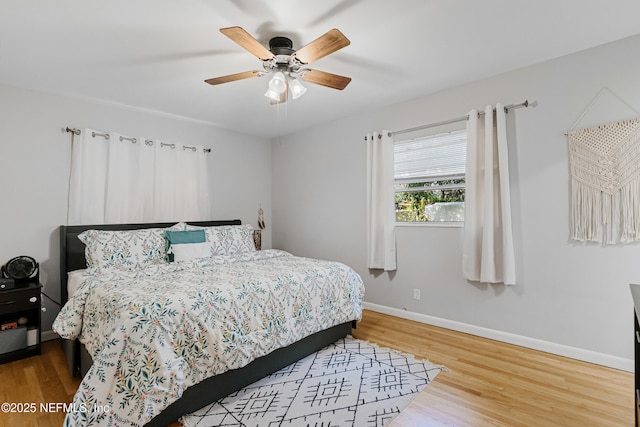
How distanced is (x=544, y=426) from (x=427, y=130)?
269 cm

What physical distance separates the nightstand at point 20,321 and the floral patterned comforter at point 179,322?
880mm

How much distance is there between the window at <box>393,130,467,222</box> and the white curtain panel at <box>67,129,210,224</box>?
258 centimetres

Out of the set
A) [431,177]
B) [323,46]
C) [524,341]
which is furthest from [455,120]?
[524,341]

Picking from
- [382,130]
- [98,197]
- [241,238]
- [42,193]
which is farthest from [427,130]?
[42,193]

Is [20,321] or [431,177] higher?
[431,177]

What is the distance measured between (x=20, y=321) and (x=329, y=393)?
278 centimetres

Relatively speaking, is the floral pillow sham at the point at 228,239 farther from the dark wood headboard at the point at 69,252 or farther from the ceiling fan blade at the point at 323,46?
the ceiling fan blade at the point at 323,46

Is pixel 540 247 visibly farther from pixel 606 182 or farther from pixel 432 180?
pixel 432 180

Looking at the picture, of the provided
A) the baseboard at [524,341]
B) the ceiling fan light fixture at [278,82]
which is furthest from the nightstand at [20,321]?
the baseboard at [524,341]

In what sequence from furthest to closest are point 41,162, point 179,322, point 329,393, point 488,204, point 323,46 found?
point 41,162, point 488,204, point 329,393, point 323,46, point 179,322

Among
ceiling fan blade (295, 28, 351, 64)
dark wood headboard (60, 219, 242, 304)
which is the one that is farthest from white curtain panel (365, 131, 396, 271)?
dark wood headboard (60, 219, 242, 304)

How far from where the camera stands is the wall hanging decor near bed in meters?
2.34

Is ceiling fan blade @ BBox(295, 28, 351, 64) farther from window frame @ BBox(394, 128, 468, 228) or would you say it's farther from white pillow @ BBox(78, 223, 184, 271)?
white pillow @ BBox(78, 223, 184, 271)

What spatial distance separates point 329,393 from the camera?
6.95ft
